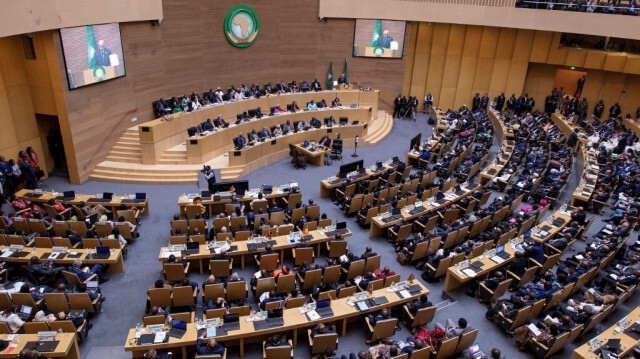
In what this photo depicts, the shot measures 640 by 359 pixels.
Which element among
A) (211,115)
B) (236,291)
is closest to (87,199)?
(236,291)

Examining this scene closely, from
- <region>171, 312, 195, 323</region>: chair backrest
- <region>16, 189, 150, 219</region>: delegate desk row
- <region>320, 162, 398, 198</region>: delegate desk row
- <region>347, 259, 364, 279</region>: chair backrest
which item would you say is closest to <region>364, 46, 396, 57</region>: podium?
<region>320, 162, 398, 198</region>: delegate desk row

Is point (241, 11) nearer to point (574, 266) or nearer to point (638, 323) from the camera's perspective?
point (574, 266)

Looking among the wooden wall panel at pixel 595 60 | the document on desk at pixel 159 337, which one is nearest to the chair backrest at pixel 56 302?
the document on desk at pixel 159 337

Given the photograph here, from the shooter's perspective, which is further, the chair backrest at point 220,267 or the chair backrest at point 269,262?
the chair backrest at point 269,262

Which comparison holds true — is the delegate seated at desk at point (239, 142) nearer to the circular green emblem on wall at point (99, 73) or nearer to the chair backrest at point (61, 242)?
the circular green emblem on wall at point (99, 73)

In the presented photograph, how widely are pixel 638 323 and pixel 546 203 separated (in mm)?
6046

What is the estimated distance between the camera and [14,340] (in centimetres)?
836

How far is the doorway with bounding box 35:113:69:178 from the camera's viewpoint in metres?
16.9

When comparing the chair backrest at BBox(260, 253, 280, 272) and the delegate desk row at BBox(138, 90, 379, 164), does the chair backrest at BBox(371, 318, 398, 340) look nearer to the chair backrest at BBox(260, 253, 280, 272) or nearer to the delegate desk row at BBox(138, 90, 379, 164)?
the chair backrest at BBox(260, 253, 280, 272)

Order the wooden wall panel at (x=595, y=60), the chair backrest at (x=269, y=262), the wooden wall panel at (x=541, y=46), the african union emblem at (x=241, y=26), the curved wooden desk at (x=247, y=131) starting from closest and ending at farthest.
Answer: the chair backrest at (x=269, y=262), the curved wooden desk at (x=247, y=131), the african union emblem at (x=241, y=26), the wooden wall panel at (x=595, y=60), the wooden wall panel at (x=541, y=46)

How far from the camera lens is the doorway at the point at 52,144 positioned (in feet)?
55.3

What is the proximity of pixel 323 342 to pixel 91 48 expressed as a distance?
13.8m

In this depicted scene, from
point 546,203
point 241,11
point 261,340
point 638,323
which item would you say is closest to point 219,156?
point 241,11

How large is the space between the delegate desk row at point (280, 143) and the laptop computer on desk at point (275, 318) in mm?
9625
